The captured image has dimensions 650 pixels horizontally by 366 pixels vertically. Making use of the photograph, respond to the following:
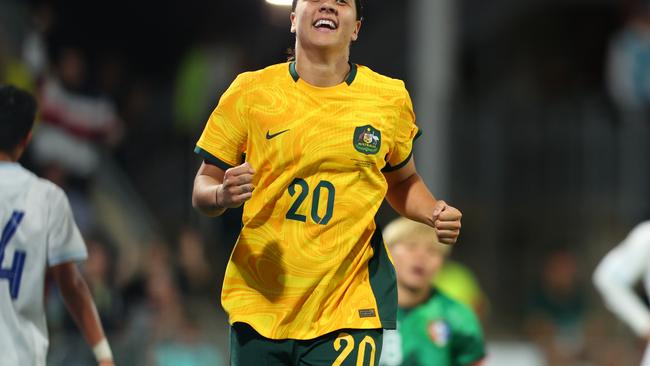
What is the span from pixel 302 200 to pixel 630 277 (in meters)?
2.96

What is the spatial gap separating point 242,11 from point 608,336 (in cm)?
617

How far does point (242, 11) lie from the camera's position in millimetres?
17891

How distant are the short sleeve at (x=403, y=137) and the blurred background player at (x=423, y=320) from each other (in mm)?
1810

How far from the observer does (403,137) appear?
5.54 metres

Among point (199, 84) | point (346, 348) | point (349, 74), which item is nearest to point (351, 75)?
point (349, 74)

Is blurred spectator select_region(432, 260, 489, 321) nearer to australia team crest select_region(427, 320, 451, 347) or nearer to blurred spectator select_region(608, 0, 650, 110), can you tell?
blurred spectator select_region(608, 0, 650, 110)

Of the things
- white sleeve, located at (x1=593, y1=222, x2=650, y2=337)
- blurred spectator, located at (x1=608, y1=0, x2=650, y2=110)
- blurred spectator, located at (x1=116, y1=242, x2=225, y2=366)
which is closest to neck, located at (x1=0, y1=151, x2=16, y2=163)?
white sleeve, located at (x1=593, y1=222, x2=650, y2=337)

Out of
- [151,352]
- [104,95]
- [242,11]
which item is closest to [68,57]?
[104,95]

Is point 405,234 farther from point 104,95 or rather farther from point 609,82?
point 609,82

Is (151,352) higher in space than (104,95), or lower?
lower

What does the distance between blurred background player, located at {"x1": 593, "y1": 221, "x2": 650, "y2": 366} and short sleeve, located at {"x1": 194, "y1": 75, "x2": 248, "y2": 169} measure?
293 cm

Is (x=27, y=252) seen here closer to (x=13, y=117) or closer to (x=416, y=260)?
(x=13, y=117)

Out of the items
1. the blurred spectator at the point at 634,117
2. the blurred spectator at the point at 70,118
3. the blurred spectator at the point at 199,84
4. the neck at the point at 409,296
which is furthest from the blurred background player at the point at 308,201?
the blurred spectator at the point at 634,117

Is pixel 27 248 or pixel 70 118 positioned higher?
pixel 27 248
